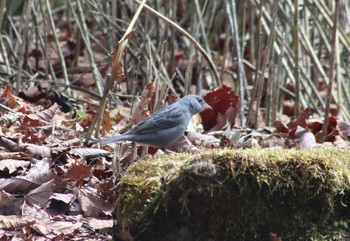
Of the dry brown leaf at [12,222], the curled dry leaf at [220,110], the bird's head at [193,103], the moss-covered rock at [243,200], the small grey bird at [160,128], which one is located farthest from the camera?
the curled dry leaf at [220,110]

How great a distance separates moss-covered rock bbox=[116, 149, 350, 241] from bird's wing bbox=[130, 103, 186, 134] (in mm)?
1171

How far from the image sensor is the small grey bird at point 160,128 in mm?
4520

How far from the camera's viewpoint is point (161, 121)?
15.3ft

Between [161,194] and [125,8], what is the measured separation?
495cm

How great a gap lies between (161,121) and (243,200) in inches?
58.5

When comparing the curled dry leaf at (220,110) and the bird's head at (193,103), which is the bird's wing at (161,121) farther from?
the curled dry leaf at (220,110)

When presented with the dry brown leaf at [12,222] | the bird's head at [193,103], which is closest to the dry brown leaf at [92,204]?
the dry brown leaf at [12,222]

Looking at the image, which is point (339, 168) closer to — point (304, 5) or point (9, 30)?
point (304, 5)

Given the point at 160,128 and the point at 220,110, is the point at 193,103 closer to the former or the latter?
the point at 160,128

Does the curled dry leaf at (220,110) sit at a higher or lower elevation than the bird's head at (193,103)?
lower

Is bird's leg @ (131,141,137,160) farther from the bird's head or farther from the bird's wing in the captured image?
the bird's head

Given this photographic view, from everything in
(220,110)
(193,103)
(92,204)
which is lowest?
(220,110)

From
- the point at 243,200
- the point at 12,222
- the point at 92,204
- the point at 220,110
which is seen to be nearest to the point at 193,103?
the point at 220,110

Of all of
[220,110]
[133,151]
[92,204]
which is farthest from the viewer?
[220,110]
